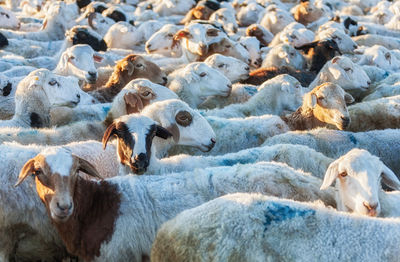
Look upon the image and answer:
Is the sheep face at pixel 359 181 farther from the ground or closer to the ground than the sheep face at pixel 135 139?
farther from the ground

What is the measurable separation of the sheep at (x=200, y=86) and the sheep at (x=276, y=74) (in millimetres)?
1314

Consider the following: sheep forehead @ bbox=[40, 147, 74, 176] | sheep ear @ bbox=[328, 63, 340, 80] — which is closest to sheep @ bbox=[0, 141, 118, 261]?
sheep forehead @ bbox=[40, 147, 74, 176]

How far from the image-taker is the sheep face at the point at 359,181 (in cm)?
380

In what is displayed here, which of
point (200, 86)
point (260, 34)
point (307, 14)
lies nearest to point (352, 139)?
point (200, 86)

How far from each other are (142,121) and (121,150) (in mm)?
259

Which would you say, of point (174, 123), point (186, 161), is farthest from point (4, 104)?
point (186, 161)

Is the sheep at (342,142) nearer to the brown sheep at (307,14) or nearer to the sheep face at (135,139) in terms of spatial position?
Answer: the sheep face at (135,139)

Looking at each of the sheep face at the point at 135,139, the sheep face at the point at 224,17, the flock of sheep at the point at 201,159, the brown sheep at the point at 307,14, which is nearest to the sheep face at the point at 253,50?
the flock of sheep at the point at 201,159

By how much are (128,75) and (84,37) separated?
297cm

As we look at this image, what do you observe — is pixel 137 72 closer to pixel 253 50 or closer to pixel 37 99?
pixel 37 99

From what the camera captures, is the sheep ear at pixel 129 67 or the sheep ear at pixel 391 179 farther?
the sheep ear at pixel 129 67

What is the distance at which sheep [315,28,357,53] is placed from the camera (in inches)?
410

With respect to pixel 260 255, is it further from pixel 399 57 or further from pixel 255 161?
pixel 399 57

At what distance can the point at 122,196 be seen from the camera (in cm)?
395
